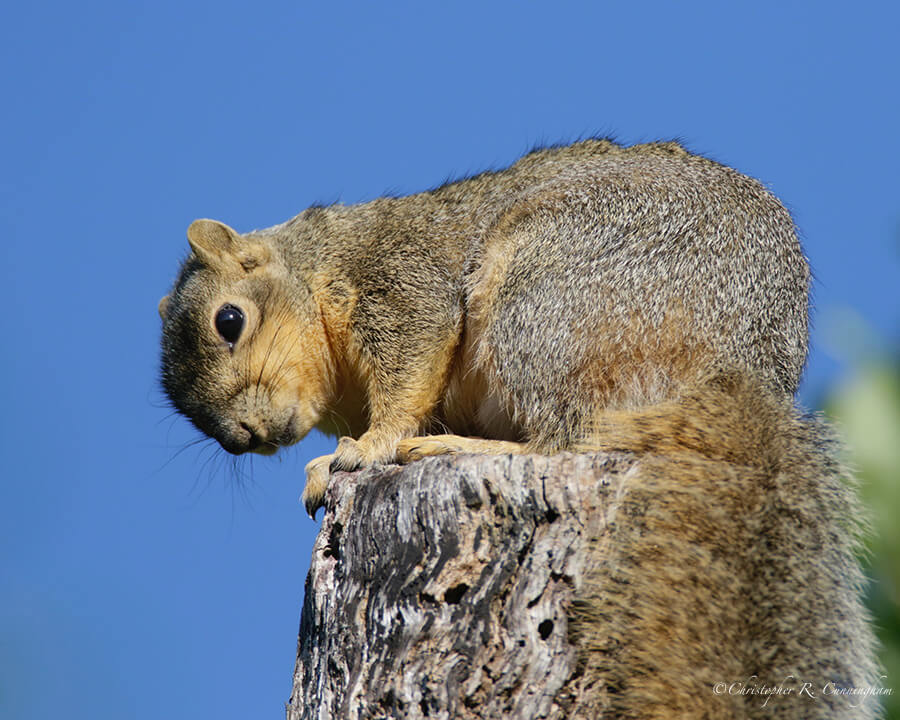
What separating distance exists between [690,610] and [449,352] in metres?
1.97

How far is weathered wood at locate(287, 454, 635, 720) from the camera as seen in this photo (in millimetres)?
3332

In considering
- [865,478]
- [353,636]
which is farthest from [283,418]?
[865,478]

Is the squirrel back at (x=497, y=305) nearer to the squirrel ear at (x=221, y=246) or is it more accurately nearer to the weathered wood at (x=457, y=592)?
the squirrel ear at (x=221, y=246)

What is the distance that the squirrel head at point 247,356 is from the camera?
5.07m

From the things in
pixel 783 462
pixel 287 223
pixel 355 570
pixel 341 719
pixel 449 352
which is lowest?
pixel 341 719

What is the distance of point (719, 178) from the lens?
491 centimetres

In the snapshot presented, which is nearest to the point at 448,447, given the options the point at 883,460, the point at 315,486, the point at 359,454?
the point at 359,454

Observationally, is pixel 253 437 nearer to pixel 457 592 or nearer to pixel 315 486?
pixel 315 486

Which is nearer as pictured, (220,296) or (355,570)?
(355,570)

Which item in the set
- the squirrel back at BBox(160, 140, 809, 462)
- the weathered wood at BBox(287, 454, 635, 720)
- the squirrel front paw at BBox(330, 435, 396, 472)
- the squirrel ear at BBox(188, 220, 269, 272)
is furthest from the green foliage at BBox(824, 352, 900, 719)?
the squirrel ear at BBox(188, 220, 269, 272)

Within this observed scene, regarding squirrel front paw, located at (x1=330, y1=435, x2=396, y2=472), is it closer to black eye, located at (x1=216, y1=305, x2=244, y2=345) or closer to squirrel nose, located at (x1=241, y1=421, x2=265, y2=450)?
squirrel nose, located at (x1=241, y1=421, x2=265, y2=450)

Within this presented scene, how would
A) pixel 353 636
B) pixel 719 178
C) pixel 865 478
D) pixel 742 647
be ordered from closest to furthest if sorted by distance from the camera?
1. pixel 865 478
2. pixel 742 647
3. pixel 353 636
4. pixel 719 178

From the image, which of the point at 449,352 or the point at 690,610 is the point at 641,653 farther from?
the point at 449,352

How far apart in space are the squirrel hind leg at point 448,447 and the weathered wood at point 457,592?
717 mm
